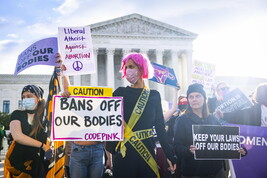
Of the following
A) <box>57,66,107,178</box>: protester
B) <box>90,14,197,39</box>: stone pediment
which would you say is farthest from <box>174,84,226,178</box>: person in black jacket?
<box>90,14,197,39</box>: stone pediment

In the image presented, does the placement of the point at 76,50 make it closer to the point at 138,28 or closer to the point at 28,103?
the point at 28,103

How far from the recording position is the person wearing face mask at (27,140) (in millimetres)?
3779

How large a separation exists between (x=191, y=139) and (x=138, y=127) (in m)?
0.92

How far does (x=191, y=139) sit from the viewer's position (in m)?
3.67

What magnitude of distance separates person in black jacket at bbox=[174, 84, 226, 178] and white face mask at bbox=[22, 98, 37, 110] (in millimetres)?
2034

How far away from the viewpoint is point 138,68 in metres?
3.38

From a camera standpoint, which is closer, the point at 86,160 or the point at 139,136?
the point at 139,136

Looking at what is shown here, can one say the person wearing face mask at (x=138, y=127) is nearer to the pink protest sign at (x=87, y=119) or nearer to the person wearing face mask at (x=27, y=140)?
the pink protest sign at (x=87, y=119)

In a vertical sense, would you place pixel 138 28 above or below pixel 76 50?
above

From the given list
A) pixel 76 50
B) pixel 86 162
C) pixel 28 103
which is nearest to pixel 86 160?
pixel 86 162

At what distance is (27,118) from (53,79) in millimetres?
657

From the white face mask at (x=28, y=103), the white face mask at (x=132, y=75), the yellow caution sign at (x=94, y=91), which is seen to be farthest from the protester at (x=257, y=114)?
the white face mask at (x=28, y=103)

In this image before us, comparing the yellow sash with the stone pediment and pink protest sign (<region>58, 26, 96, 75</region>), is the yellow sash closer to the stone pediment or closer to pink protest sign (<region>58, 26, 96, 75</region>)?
pink protest sign (<region>58, 26, 96, 75</region>)

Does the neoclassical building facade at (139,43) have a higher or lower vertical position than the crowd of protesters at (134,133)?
higher
